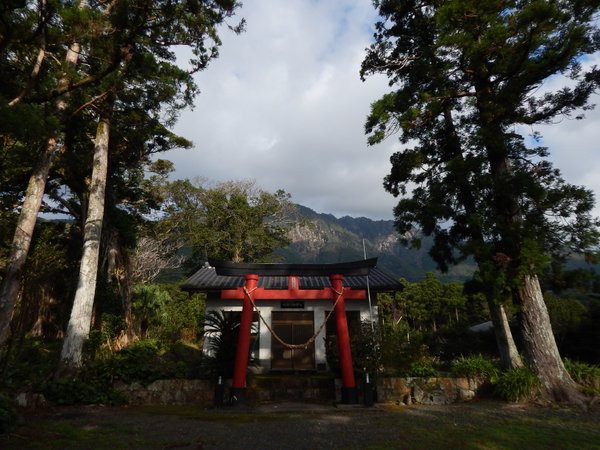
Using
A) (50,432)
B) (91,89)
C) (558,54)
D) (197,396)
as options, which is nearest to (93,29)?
(91,89)

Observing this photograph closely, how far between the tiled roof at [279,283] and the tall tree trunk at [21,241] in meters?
4.81

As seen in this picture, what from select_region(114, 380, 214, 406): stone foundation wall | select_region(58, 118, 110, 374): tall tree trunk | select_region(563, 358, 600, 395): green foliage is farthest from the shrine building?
select_region(563, 358, 600, 395): green foliage

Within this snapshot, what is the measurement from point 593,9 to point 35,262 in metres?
12.9

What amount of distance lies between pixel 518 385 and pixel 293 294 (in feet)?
18.0

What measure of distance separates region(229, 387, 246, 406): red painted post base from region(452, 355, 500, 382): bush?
5.18 metres

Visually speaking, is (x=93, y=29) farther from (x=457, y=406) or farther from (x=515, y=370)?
(x=515, y=370)

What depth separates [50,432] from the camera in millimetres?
4742

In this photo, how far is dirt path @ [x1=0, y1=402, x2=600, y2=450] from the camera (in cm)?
432

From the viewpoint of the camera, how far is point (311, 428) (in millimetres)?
5195

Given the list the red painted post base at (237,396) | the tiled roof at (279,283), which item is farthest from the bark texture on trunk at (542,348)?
the red painted post base at (237,396)

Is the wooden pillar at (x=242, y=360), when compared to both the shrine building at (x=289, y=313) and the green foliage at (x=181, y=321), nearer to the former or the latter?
the shrine building at (x=289, y=313)

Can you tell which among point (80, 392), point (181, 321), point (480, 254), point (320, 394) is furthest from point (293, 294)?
point (181, 321)

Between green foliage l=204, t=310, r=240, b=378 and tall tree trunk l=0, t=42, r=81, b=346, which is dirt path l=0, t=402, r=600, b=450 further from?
tall tree trunk l=0, t=42, r=81, b=346

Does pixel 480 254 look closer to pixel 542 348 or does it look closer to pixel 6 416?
pixel 542 348
